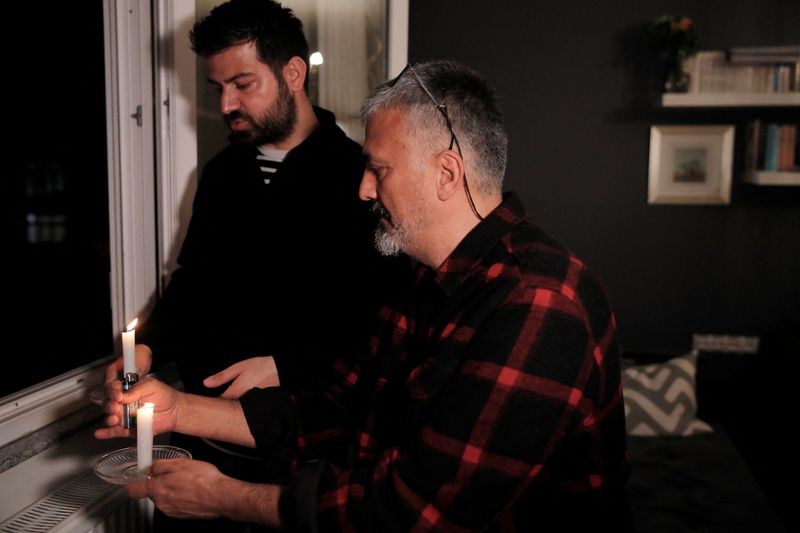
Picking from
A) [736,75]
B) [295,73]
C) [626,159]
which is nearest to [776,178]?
[736,75]

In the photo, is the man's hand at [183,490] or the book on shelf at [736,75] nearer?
the man's hand at [183,490]

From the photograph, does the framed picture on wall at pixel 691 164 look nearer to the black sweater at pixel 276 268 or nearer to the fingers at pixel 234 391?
the black sweater at pixel 276 268

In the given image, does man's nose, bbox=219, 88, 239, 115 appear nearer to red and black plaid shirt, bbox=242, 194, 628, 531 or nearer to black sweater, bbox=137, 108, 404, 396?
black sweater, bbox=137, 108, 404, 396

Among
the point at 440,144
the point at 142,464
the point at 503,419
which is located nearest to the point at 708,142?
the point at 440,144

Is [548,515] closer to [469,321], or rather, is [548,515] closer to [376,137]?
[469,321]

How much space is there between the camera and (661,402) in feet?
9.80

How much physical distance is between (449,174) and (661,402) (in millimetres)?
2225

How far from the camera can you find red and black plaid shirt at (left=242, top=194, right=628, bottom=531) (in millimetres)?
949

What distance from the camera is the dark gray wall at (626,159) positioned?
11.2ft

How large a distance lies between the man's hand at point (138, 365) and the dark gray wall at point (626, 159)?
2.51 meters

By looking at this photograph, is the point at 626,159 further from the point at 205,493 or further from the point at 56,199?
the point at 56,199

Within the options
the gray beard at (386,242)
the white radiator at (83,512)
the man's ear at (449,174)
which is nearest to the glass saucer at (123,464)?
the white radiator at (83,512)

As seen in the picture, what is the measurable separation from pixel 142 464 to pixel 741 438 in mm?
2898

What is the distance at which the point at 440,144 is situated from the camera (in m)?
1.17
